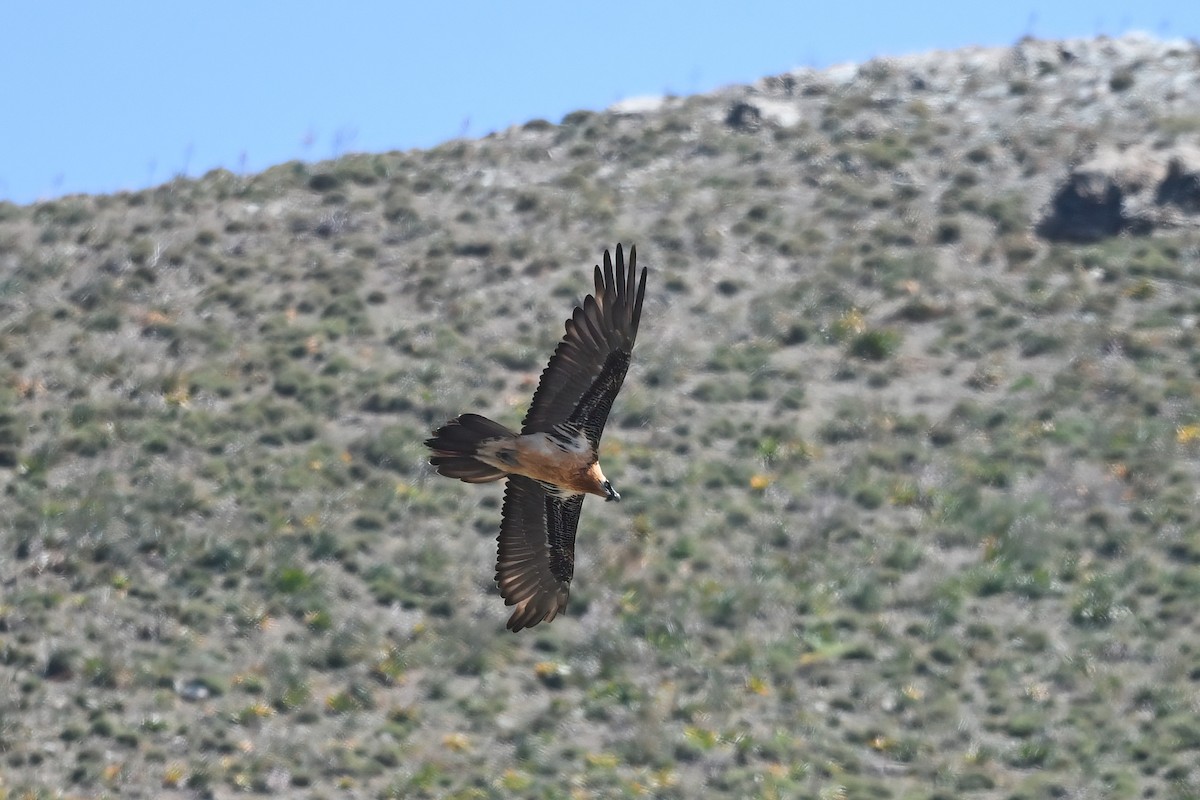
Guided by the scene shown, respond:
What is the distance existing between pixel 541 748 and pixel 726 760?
2.01 meters

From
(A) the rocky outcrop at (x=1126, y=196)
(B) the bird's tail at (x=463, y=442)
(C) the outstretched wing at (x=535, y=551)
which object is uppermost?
(A) the rocky outcrop at (x=1126, y=196)

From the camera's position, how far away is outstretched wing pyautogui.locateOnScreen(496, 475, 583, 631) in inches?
503

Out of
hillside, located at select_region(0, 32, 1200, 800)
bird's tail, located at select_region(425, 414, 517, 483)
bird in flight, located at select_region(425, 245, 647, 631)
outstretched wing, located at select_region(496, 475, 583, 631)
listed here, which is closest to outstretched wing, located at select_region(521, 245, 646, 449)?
bird in flight, located at select_region(425, 245, 647, 631)

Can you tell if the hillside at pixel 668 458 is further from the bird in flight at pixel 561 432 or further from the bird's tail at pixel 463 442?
the bird's tail at pixel 463 442

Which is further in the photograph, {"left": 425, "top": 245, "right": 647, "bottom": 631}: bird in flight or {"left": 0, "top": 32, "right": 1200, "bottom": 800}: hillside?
{"left": 0, "top": 32, "right": 1200, "bottom": 800}: hillside

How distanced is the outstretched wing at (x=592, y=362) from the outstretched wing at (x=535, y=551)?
3.08ft

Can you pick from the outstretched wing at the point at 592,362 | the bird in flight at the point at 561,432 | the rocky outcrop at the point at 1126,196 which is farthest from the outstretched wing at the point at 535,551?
the rocky outcrop at the point at 1126,196

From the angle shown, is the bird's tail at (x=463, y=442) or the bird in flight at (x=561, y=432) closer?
the bird's tail at (x=463, y=442)

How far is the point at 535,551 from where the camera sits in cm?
1304

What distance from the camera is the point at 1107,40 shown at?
36625 millimetres

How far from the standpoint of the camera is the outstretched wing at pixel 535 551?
12.8m

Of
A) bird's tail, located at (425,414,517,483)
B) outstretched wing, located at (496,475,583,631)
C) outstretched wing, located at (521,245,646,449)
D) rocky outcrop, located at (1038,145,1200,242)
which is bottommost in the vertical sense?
outstretched wing, located at (496,475,583,631)

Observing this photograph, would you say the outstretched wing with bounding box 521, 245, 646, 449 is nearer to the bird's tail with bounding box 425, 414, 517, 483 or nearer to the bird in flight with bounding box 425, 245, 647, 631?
the bird in flight with bounding box 425, 245, 647, 631

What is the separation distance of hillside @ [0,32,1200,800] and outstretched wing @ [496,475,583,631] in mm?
6874
